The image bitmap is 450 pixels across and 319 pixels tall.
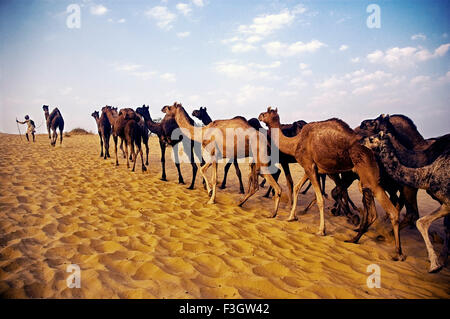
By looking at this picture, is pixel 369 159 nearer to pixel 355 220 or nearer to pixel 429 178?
pixel 429 178

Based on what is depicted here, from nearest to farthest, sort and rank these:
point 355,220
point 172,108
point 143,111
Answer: point 355,220
point 172,108
point 143,111

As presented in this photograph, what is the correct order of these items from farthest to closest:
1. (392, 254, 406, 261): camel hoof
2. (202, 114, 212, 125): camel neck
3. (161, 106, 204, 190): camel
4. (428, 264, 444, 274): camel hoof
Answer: (202, 114, 212, 125): camel neck, (161, 106, 204, 190): camel, (392, 254, 406, 261): camel hoof, (428, 264, 444, 274): camel hoof

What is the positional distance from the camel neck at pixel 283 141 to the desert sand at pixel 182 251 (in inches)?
66.1

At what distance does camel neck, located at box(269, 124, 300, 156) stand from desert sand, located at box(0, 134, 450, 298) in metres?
1.68

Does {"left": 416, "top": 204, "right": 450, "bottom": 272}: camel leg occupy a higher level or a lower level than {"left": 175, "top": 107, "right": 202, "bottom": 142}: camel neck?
lower

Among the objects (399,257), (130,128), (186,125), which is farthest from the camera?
(130,128)

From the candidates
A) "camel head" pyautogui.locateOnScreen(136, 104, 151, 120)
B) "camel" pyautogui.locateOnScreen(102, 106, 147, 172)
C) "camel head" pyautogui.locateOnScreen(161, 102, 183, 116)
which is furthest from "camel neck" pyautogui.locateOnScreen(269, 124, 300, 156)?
"camel" pyautogui.locateOnScreen(102, 106, 147, 172)

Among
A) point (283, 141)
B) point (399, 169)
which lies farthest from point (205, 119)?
point (399, 169)

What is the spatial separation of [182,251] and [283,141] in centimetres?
371

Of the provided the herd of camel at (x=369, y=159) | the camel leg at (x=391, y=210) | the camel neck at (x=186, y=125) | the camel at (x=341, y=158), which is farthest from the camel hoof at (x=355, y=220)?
the camel neck at (x=186, y=125)

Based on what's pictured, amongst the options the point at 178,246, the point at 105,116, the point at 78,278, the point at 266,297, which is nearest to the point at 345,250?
the point at 266,297

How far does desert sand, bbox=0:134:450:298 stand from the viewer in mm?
2854

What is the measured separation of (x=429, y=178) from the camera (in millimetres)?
4031

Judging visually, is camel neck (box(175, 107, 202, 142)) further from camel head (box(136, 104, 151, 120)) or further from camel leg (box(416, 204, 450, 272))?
camel leg (box(416, 204, 450, 272))
